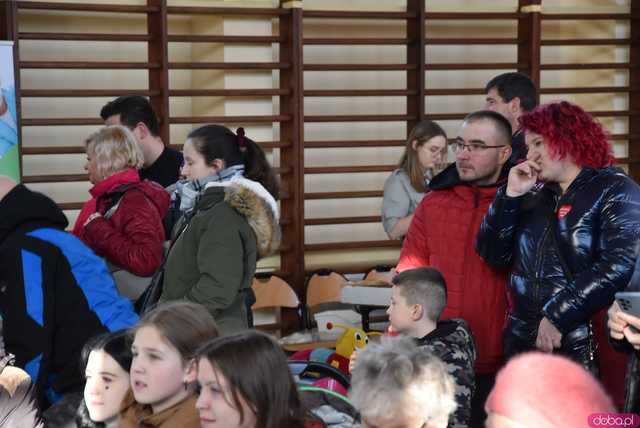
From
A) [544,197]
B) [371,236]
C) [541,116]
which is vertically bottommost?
[371,236]

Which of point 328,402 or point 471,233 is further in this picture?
point 471,233

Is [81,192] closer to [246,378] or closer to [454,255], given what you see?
[454,255]

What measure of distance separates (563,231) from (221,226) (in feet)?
3.87

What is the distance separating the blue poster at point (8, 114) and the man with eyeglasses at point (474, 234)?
3.06 metres

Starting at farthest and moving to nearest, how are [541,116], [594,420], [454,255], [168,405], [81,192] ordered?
[81,192], [454,255], [541,116], [168,405], [594,420]

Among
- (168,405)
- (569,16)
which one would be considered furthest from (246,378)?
(569,16)

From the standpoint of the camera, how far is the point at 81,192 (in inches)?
286

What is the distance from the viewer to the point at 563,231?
336cm

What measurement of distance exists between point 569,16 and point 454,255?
5.02 meters

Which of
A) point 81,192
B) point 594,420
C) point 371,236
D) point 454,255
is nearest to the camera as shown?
point 594,420

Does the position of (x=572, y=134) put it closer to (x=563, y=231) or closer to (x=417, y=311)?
(x=563, y=231)

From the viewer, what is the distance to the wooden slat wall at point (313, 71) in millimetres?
7043

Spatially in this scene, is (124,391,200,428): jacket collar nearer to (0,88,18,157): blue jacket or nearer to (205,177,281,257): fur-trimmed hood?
(205,177,281,257): fur-trimmed hood

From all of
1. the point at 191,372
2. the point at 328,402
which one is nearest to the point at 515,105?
the point at 328,402
